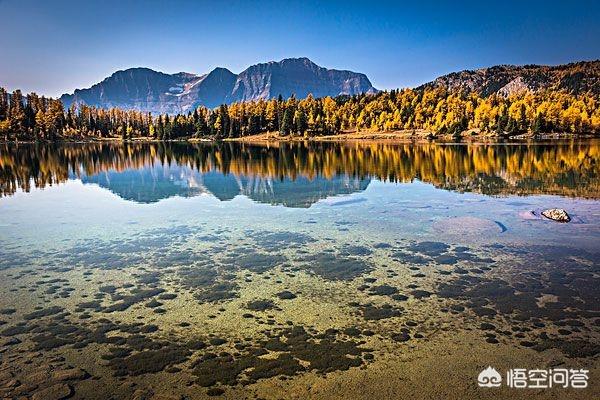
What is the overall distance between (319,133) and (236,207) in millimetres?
156266

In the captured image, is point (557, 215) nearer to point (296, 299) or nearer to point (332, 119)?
point (296, 299)

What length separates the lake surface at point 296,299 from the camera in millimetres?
9203

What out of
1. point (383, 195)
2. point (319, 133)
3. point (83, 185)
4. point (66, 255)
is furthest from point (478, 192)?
point (319, 133)

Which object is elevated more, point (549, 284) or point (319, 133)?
point (319, 133)

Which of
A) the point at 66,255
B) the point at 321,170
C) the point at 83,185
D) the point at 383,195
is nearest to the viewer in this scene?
the point at 66,255

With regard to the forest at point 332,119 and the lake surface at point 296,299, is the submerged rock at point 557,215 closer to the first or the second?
the lake surface at point 296,299

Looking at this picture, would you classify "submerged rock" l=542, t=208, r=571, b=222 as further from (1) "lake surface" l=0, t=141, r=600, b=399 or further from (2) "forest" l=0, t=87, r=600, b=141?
(2) "forest" l=0, t=87, r=600, b=141

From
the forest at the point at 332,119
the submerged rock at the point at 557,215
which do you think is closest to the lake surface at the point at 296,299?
the submerged rock at the point at 557,215

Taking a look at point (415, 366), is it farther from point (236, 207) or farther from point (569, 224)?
point (236, 207)

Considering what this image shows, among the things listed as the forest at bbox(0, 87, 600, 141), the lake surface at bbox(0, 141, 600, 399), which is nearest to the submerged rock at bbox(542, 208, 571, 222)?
the lake surface at bbox(0, 141, 600, 399)

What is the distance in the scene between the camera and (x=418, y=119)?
597ft

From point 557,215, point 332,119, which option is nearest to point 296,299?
point 557,215

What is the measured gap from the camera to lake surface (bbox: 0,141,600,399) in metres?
9.20

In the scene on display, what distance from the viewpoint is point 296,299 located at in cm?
1329
